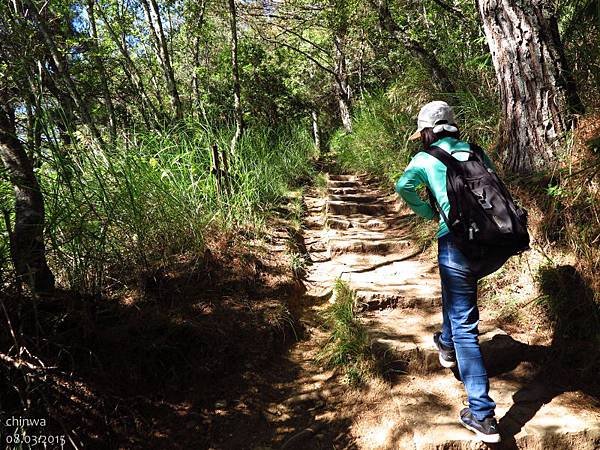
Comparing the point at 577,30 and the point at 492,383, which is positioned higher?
the point at 577,30

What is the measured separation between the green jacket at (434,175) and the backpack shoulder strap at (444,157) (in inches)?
0.8

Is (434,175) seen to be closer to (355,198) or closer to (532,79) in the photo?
(532,79)

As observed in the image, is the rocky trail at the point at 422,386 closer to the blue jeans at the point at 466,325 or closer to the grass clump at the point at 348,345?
the grass clump at the point at 348,345

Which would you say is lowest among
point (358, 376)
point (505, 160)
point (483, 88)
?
point (358, 376)

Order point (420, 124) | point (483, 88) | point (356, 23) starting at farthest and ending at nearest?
point (356, 23) → point (483, 88) → point (420, 124)

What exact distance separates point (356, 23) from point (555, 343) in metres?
7.02

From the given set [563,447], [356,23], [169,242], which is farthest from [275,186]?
[356,23]

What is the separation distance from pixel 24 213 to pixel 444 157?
2.27 metres

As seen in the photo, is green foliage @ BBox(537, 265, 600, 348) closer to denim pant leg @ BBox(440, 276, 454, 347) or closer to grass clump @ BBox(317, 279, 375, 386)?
denim pant leg @ BBox(440, 276, 454, 347)

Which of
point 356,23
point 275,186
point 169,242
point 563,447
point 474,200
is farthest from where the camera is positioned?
point 356,23

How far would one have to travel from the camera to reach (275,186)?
5.14 metres

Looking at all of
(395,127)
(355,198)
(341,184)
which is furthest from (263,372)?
(395,127)

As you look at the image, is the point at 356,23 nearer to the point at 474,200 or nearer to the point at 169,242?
the point at 169,242

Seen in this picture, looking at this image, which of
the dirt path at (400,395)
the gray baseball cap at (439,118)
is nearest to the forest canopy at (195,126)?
the dirt path at (400,395)
